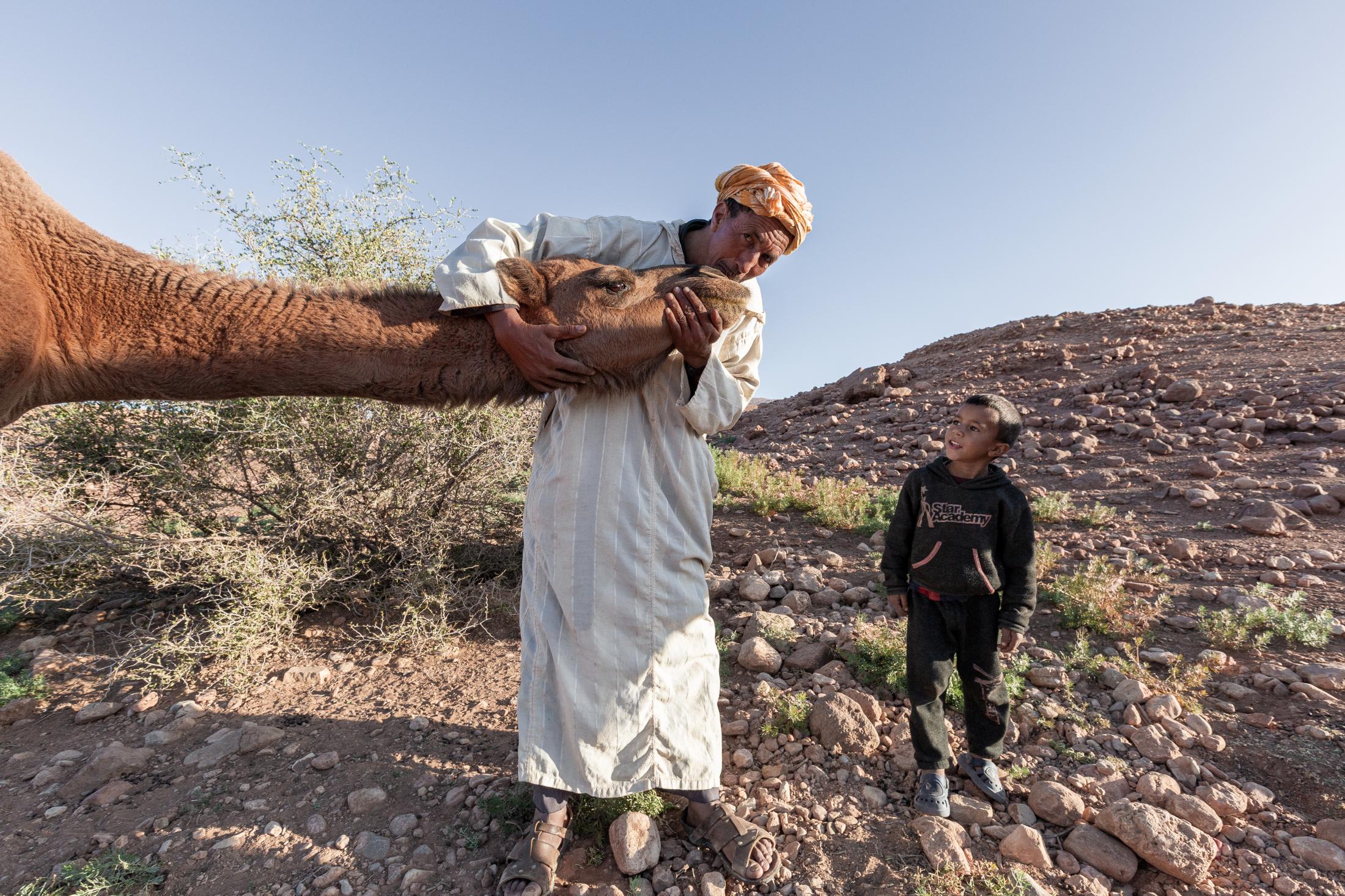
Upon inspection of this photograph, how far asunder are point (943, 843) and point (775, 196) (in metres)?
2.21

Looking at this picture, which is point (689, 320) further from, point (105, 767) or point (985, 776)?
point (105, 767)

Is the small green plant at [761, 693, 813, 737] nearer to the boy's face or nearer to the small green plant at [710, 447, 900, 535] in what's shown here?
the boy's face

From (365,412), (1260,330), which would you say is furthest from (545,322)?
(1260,330)

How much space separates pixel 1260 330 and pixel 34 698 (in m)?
16.8

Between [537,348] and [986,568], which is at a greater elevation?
[537,348]

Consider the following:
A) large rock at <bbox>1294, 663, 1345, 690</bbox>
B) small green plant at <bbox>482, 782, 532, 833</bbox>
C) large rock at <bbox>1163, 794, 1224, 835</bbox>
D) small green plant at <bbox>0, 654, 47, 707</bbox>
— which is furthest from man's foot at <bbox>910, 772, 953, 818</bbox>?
small green plant at <bbox>0, 654, 47, 707</bbox>

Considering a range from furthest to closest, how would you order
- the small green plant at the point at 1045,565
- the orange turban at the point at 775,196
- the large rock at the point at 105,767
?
the small green plant at the point at 1045,565
the large rock at the point at 105,767
the orange turban at the point at 775,196

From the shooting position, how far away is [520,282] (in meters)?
1.81

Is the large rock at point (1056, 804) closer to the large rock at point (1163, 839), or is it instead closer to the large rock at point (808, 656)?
the large rock at point (1163, 839)

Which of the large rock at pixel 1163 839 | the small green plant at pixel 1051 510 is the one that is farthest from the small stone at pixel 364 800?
Result: the small green plant at pixel 1051 510

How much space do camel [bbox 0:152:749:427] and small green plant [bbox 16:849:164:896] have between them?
1.43 meters

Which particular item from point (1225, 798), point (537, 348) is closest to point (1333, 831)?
point (1225, 798)

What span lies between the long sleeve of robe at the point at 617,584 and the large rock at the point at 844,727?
67 cm

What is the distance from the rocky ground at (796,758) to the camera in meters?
1.95
